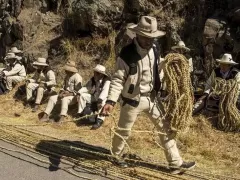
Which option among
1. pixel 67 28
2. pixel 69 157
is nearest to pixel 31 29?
pixel 67 28

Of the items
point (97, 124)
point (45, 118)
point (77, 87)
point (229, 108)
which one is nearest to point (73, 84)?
point (77, 87)

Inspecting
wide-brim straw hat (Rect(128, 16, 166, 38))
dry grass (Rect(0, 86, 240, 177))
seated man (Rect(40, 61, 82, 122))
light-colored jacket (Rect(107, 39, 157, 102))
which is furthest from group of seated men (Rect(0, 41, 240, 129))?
wide-brim straw hat (Rect(128, 16, 166, 38))

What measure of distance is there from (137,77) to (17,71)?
689 centimetres

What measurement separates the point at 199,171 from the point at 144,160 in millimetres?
845

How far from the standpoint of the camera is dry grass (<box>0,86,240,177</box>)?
21.0 feet

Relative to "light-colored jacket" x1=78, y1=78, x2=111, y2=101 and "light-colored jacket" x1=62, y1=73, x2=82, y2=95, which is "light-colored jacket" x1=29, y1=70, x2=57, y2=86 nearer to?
"light-colored jacket" x1=62, y1=73, x2=82, y2=95

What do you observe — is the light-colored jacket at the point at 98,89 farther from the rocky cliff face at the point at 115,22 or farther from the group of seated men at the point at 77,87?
the rocky cliff face at the point at 115,22

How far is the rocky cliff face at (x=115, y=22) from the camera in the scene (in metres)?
9.83

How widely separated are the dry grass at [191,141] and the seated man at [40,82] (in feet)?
3.10

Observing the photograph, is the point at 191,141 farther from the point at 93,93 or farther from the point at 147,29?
the point at 147,29

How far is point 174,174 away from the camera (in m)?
5.52

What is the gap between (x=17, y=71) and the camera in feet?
38.0

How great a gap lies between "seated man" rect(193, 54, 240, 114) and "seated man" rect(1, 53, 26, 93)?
543 centimetres

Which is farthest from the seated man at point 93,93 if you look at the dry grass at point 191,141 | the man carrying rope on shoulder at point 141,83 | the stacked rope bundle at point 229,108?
the man carrying rope on shoulder at point 141,83
